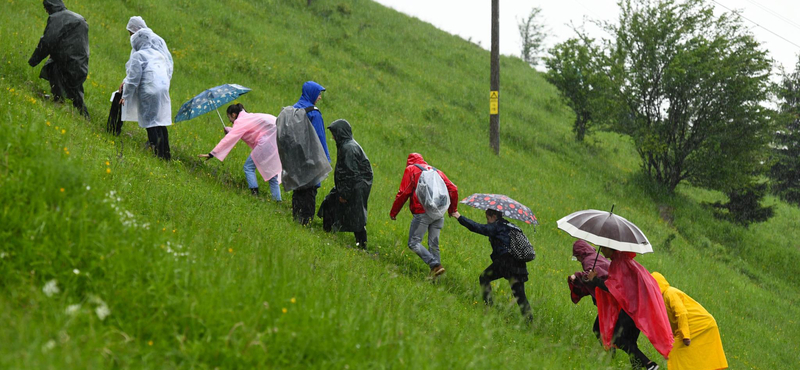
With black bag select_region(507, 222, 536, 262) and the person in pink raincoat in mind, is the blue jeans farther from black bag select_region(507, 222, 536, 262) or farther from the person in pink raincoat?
black bag select_region(507, 222, 536, 262)

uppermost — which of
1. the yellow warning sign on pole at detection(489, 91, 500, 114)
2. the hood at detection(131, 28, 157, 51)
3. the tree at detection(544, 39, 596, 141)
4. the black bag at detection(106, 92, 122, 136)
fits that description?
the tree at detection(544, 39, 596, 141)

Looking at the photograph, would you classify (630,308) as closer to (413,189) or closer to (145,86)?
(413,189)

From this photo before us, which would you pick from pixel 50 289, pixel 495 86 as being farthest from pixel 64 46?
pixel 495 86

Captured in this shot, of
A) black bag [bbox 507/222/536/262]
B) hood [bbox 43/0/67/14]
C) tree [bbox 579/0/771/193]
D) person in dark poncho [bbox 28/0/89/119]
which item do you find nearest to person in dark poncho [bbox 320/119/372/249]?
black bag [bbox 507/222/536/262]

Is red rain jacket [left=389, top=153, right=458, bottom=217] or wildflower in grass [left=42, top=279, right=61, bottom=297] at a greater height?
red rain jacket [left=389, top=153, right=458, bottom=217]

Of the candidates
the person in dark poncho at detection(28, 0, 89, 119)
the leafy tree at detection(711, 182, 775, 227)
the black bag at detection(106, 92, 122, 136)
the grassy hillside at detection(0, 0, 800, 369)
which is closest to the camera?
the grassy hillside at detection(0, 0, 800, 369)

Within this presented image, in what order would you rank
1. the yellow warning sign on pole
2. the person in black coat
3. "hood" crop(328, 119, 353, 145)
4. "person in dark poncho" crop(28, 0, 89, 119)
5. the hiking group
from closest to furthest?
1. the hiking group
2. the person in black coat
3. "hood" crop(328, 119, 353, 145)
4. "person in dark poncho" crop(28, 0, 89, 119)
5. the yellow warning sign on pole

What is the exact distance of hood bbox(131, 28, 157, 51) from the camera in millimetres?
7832

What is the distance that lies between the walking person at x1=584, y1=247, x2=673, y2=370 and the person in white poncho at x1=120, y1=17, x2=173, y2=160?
19.2 ft

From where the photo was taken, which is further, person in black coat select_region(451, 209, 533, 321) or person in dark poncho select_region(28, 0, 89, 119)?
person in dark poncho select_region(28, 0, 89, 119)

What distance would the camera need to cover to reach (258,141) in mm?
8445

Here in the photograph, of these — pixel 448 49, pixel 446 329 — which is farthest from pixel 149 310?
pixel 448 49

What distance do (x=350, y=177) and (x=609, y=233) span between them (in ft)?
10.2

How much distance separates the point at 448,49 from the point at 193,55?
15.6 metres
